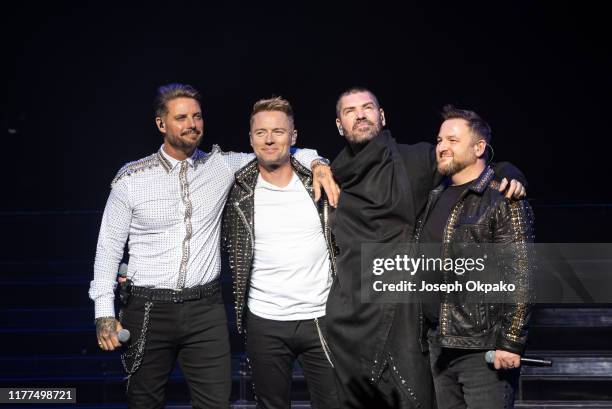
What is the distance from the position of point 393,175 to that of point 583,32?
4.30 m

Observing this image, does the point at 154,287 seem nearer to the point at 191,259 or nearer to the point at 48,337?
the point at 191,259

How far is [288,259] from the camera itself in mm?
3354

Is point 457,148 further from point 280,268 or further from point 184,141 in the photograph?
point 184,141

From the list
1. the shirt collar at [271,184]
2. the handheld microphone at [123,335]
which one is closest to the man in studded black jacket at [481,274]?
the shirt collar at [271,184]

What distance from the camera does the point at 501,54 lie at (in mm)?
6598

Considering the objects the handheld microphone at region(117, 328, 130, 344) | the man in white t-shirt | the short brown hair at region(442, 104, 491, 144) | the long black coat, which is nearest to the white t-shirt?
the man in white t-shirt

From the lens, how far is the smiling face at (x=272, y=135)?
3.35 metres

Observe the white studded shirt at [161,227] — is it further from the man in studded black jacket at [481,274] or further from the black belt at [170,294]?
the man in studded black jacket at [481,274]

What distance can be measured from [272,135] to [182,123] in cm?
40

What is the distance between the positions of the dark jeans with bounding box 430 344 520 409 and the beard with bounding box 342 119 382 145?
86cm

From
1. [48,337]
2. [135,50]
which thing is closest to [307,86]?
[135,50]

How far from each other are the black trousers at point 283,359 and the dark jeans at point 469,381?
500 mm

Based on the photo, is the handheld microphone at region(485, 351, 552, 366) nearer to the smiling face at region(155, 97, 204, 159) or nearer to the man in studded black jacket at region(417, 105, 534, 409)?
the man in studded black jacket at region(417, 105, 534, 409)

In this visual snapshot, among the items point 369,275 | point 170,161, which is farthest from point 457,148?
point 170,161
